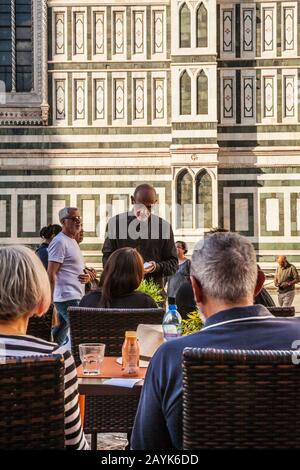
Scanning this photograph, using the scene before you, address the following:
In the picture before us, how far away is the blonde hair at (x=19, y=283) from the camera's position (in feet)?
7.13

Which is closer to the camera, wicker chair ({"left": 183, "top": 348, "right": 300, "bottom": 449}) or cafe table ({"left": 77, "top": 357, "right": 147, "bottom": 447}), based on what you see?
wicker chair ({"left": 183, "top": 348, "right": 300, "bottom": 449})

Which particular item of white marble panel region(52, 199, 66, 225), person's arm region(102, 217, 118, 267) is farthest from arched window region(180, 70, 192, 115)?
person's arm region(102, 217, 118, 267)

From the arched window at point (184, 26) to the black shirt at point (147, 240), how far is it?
35.1 ft

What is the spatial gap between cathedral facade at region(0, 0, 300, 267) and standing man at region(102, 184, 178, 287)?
1003 centimetres

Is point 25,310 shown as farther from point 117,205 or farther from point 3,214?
point 3,214

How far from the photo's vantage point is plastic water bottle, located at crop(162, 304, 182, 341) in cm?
341

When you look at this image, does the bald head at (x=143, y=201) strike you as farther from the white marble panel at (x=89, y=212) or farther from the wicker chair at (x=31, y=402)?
the white marble panel at (x=89, y=212)

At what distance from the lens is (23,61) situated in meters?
16.4

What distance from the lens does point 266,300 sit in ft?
14.9

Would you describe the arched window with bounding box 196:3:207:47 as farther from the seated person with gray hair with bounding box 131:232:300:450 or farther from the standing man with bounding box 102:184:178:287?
the seated person with gray hair with bounding box 131:232:300:450

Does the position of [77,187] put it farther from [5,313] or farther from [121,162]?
[5,313]

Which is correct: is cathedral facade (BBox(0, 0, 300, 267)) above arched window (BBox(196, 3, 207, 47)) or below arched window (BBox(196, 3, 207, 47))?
below

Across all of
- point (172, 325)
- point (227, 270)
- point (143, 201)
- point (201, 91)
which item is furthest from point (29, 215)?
point (227, 270)

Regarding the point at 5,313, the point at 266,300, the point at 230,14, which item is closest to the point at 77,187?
the point at 230,14
